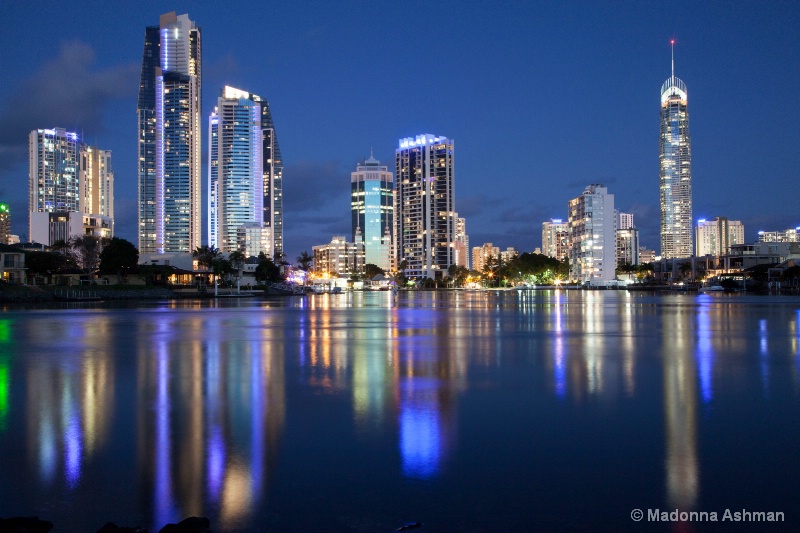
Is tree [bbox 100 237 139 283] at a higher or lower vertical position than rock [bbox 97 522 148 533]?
higher

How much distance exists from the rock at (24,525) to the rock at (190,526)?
1.14 m

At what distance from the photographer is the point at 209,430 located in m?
9.60

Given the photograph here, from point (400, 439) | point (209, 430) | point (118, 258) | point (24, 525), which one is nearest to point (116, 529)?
point (24, 525)

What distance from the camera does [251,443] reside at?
29.1 ft

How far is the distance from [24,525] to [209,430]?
12.9 ft

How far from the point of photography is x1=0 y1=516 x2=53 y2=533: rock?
18.0 feet

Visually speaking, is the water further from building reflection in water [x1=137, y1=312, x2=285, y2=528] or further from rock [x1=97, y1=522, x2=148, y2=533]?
rock [x1=97, y1=522, x2=148, y2=533]

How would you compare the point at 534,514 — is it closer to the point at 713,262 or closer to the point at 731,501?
the point at 731,501

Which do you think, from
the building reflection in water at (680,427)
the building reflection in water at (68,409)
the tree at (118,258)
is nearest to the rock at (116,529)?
the building reflection in water at (68,409)

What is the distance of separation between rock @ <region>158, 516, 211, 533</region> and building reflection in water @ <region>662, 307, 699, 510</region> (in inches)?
180

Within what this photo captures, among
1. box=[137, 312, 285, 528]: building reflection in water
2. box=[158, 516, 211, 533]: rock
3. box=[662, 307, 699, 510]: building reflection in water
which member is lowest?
box=[662, 307, 699, 510]: building reflection in water

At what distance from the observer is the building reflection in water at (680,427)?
6.87m

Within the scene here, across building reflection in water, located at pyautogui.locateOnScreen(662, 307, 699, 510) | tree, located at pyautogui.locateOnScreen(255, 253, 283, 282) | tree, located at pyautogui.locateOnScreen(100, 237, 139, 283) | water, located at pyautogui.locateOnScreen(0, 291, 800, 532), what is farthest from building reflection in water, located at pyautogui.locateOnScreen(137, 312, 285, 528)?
tree, located at pyautogui.locateOnScreen(255, 253, 283, 282)

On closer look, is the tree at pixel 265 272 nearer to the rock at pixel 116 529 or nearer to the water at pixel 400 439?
the water at pixel 400 439
